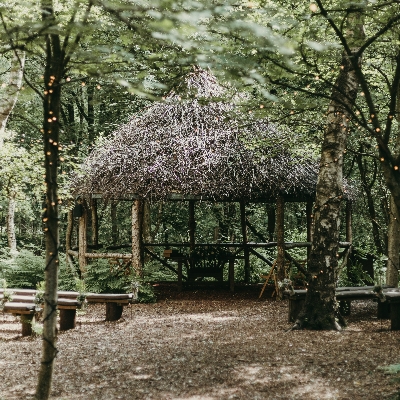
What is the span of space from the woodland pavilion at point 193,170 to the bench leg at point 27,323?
14.2ft

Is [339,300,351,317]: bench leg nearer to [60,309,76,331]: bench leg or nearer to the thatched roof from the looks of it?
the thatched roof

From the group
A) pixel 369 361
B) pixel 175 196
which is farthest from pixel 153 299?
pixel 369 361

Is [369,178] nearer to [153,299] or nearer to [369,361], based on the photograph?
[153,299]

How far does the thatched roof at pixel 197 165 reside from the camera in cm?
1183

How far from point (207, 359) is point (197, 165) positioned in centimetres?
632

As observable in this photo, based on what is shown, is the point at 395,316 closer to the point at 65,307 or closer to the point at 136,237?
the point at 65,307

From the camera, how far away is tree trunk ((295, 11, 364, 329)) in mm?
7686

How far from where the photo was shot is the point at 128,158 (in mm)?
12367

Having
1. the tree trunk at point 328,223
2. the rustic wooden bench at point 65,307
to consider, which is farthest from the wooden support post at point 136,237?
the tree trunk at point 328,223

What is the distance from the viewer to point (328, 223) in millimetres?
7832

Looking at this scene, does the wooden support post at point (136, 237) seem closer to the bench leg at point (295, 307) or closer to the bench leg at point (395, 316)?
the bench leg at point (295, 307)

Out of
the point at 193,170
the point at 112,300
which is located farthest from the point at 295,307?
the point at 193,170

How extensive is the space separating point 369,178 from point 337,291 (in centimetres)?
1028

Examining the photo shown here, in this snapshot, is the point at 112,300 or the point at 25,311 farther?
the point at 112,300
